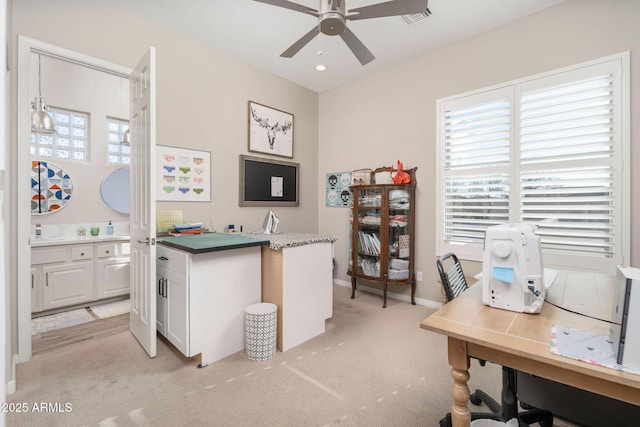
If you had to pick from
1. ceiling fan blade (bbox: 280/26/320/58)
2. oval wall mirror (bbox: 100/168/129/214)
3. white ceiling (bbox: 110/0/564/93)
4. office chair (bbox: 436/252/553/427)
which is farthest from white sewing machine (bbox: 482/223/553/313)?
oval wall mirror (bbox: 100/168/129/214)

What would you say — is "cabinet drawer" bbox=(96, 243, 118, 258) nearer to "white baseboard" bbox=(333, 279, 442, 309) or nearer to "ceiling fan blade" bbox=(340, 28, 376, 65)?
"white baseboard" bbox=(333, 279, 442, 309)

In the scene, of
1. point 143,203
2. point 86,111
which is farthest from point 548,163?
point 86,111

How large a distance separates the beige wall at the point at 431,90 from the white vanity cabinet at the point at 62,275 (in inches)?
118

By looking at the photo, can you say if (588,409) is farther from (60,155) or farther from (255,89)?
(60,155)

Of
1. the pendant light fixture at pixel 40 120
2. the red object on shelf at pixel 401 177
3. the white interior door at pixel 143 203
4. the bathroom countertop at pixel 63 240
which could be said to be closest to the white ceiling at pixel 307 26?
the white interior door at pixel 143 203

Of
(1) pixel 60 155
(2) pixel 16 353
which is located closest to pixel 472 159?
(2) pixel 16 353

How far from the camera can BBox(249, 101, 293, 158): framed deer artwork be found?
368 centimetres

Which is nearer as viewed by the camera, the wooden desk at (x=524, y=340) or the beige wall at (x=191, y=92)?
the wooden desk at (x=524, y=340)

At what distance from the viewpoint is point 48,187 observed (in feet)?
12.1

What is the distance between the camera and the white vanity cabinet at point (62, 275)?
10.4ft

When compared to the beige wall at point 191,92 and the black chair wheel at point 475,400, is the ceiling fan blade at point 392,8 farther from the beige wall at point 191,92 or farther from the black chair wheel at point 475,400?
the black chair wheel at point 475,400

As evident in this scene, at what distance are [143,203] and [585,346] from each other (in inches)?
104

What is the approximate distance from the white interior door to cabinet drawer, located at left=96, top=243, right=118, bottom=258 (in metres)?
1.38

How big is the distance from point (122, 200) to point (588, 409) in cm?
512
